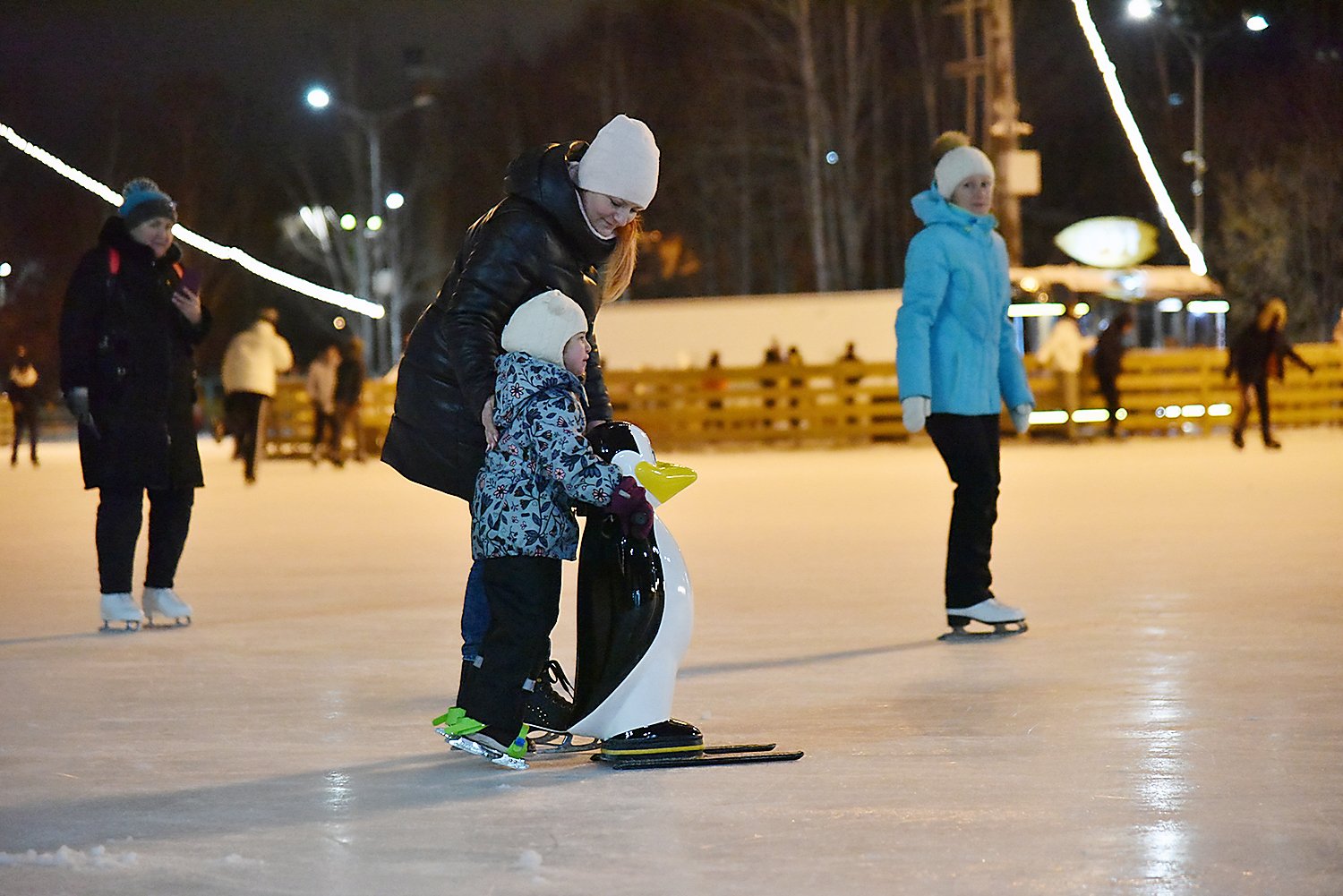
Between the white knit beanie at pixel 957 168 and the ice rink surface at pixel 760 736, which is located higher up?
the white knit beanie at pixel 957 168

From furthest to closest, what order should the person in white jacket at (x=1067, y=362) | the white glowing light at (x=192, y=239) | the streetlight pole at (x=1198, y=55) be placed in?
the streetlight pole at (x=1198, y=55) < the person in white jacket at (x=1067, y=362) < the white glowing light at (x=192, y=239)

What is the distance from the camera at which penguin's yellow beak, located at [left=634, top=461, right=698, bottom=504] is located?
399 centimetres

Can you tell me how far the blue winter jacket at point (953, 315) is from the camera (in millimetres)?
6164

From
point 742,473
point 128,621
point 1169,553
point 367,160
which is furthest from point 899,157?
point 128,621

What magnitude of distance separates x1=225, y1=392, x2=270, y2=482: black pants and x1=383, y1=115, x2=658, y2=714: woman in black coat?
40.6 feet

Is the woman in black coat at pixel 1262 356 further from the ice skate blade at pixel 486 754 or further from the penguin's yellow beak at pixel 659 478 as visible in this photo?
the ice skate blade at pixel 486 754

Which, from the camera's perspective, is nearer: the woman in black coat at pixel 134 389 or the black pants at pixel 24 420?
the woman in black coat at pixel 134 389

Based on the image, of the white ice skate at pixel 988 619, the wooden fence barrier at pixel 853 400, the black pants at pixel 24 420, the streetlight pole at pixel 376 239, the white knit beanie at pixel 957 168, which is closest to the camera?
the white ice skate at pixel 988 619

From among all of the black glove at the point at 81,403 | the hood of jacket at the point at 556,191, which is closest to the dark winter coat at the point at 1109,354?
the black glove at the point at 81,403

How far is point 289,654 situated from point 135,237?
1.72 metres

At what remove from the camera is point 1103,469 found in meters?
15.4

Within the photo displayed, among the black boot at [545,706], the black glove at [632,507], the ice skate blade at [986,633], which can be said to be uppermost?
the black glove at [632,507]

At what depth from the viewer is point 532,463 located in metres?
4.03

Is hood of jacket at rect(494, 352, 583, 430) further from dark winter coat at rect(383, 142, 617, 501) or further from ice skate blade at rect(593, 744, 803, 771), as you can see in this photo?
ice skate blade at rect(593, 744, 803, 771)
